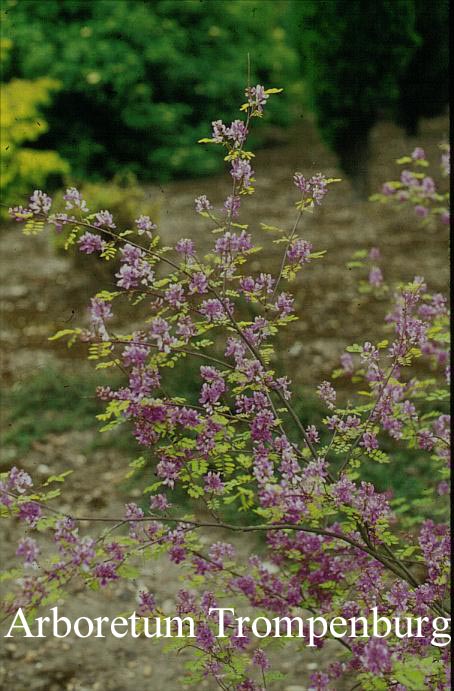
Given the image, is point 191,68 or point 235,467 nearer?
point 235,467

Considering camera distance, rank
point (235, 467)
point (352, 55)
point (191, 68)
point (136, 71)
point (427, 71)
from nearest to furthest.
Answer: point (235, 467) → point (352, 55) → point (427, 71) → point (136, 71) → point (191, 68)

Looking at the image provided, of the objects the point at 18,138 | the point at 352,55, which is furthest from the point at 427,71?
the point at 18,138

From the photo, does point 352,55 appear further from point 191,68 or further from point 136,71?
point 191,68

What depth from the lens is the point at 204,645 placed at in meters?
2.08

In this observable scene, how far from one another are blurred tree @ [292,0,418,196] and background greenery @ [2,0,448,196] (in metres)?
0.01

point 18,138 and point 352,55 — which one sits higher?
point 352,55

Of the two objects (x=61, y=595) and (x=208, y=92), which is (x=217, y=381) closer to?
(x=61, y=595)

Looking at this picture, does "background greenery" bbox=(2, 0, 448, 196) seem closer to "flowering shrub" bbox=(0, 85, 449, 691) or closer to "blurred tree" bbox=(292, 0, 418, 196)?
"blurred tree" bbox=(292, 0, 418, 196)

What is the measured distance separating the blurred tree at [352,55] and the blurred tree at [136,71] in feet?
8.58

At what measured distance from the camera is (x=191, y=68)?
1125cm

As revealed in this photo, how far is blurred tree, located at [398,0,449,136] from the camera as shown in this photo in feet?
31.6

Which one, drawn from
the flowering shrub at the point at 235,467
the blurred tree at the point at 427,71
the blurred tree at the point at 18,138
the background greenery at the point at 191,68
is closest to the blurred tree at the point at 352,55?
the background greenery at the point at 191,68

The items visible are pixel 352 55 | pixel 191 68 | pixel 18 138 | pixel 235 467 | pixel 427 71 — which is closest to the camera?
pixel 235 467

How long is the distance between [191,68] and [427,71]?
3.11m
